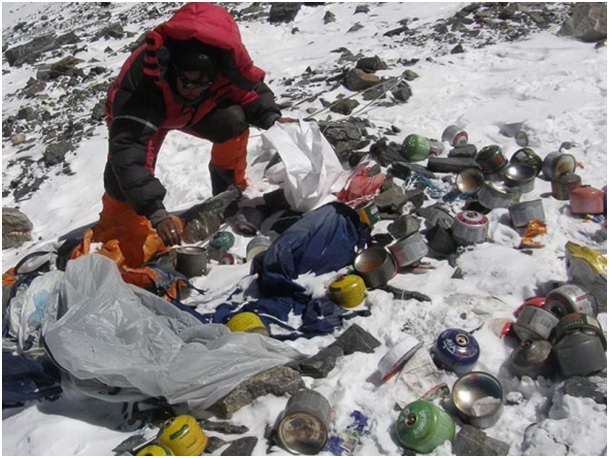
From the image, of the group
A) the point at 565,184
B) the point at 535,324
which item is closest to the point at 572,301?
the point at 535,324

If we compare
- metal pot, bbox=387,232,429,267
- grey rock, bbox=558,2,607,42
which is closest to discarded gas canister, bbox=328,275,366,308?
metal pot, bbox=387,232,429,267

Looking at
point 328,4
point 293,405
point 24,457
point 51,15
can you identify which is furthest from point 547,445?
point 51,15

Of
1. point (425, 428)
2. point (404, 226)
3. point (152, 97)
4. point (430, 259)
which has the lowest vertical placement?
point (430, 259)

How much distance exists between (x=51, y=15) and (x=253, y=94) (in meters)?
13.6

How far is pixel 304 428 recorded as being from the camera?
7.34 ft

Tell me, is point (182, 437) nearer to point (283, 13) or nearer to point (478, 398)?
point (478, 398)

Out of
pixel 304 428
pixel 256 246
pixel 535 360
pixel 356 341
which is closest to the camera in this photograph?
pixel 304 428

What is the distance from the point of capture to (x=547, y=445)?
81.0 inches

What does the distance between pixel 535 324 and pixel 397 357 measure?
2.11ft

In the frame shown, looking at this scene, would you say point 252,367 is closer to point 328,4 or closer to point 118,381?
point 118,381

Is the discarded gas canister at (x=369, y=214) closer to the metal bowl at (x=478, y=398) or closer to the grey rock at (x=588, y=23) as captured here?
the metal bowl at (x=478, y=398)

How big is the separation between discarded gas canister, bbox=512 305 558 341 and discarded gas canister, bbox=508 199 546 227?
0.93 meters

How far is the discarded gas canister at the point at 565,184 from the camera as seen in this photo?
11.7 feet

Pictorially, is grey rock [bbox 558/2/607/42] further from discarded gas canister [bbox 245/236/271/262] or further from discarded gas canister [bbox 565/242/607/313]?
discarded gas canister [bbox 245/236/271/262]
